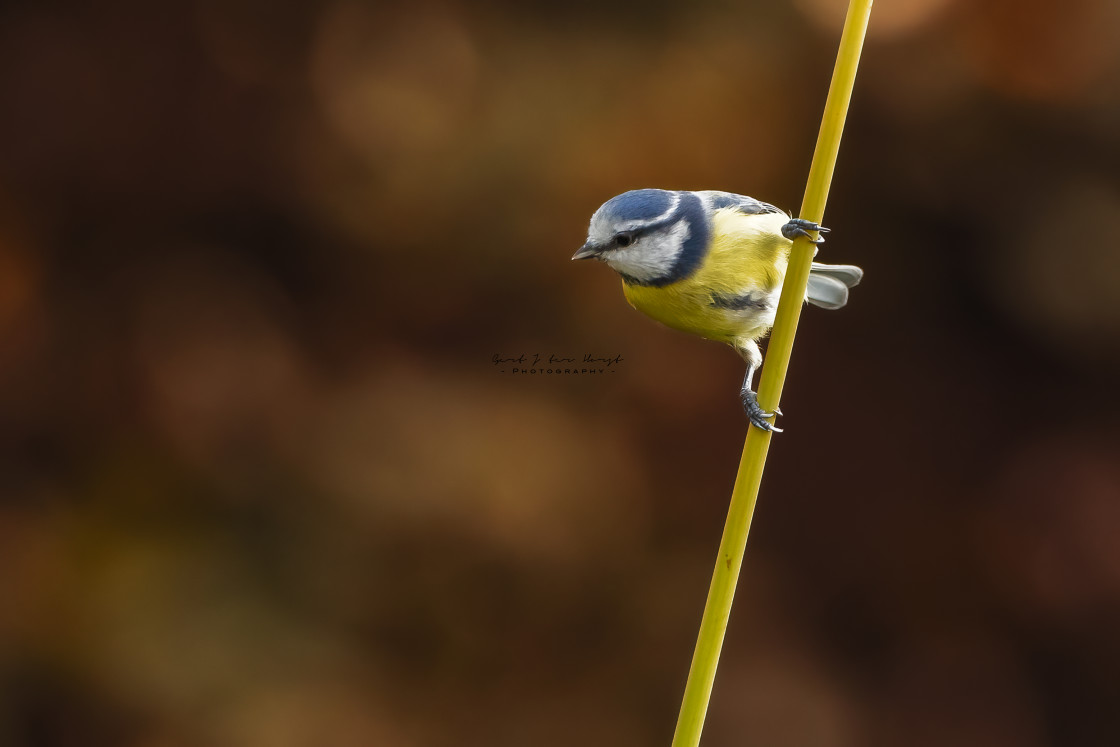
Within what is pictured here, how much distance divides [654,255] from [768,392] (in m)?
0.38

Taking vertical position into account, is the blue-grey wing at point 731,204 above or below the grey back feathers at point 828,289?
above

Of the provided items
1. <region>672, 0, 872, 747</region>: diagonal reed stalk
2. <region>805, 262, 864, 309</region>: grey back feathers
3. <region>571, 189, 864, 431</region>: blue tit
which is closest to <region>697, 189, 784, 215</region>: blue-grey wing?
<region>571, 189, 864, 431</region>: blue tit

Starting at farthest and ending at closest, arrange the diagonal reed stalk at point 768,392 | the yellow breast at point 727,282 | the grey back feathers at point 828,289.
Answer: the grey back feathers at point 828,289, the yellow breast at point 727,282, the diagonal reed stalk at point 768,392

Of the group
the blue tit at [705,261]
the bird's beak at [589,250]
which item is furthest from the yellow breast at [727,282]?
the bird's beak at [589,250]

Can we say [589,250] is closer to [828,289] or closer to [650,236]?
[650,236]

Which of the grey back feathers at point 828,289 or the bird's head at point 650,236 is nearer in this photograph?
the bird's head at point 650,236

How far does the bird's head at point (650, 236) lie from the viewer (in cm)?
75

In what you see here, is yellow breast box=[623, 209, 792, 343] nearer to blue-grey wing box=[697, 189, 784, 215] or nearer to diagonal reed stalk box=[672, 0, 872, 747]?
blue-grey wing box=[697, 189, 784, 215]

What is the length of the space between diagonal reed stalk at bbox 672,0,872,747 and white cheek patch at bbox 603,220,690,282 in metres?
0.34

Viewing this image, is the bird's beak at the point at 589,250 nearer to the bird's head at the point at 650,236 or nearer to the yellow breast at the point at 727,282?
the bird's head at the point at 650,236

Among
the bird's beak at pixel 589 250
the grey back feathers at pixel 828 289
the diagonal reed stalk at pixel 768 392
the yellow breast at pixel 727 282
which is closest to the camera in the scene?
the diagonal reed stalk at pixel 768 392

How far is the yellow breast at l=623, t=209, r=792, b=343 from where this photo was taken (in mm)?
843

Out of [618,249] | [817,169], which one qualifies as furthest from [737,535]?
[618,249]

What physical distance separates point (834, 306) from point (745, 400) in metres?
0.24
